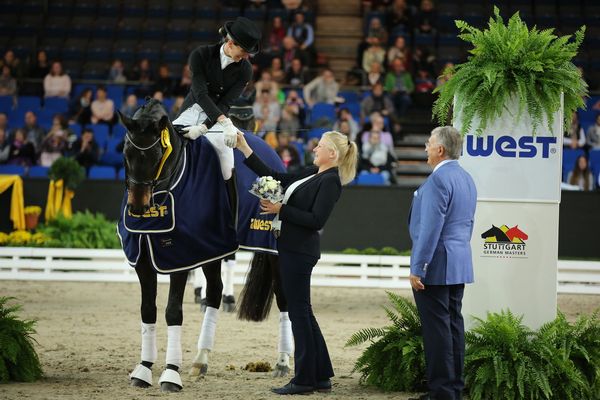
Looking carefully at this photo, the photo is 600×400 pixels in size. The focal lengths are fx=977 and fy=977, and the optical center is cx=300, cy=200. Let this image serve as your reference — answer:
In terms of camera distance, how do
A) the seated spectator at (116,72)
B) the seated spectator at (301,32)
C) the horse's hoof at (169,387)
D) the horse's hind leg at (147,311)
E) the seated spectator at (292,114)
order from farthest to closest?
the seated spectator at (301,32), the seated spectator at (116,72), the seated spectator at (292,114), the horse's hind leg at (147,311), the horse's hoof at (169,387)

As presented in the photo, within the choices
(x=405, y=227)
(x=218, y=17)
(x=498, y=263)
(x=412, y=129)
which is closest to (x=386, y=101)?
(x=412, y=129)

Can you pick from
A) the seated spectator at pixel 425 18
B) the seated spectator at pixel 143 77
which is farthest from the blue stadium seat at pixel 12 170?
the seated spectator at pixel 425 18

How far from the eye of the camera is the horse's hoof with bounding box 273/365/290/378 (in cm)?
651

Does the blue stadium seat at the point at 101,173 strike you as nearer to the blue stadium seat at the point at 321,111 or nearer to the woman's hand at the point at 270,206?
the blue stadium seat at the point at 321,111

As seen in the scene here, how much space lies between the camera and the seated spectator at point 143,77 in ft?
52.6

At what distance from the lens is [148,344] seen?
6.14 meters

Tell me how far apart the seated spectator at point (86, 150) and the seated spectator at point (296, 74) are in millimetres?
3440

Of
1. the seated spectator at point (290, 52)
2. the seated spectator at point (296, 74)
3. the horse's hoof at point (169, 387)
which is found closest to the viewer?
the horse's hoof at point (169, 387)

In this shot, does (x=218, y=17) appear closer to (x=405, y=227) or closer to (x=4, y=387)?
(x=405, y=227)

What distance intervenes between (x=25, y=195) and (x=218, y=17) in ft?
19.7

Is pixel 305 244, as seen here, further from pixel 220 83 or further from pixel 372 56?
pixel 372 56

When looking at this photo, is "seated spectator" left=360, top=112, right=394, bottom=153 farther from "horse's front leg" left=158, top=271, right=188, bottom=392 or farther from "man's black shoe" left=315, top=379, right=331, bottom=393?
"man's black shoe" left=315, top=379, right=331, bottom=393

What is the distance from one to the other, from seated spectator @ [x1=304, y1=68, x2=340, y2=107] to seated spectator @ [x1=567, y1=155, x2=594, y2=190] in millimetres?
3945

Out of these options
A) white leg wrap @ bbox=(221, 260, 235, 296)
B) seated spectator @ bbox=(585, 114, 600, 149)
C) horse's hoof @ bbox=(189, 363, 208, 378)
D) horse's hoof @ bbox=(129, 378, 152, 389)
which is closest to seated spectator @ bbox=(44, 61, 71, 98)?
white leg wrap @ bbox=(221, 260, 235, 296)
